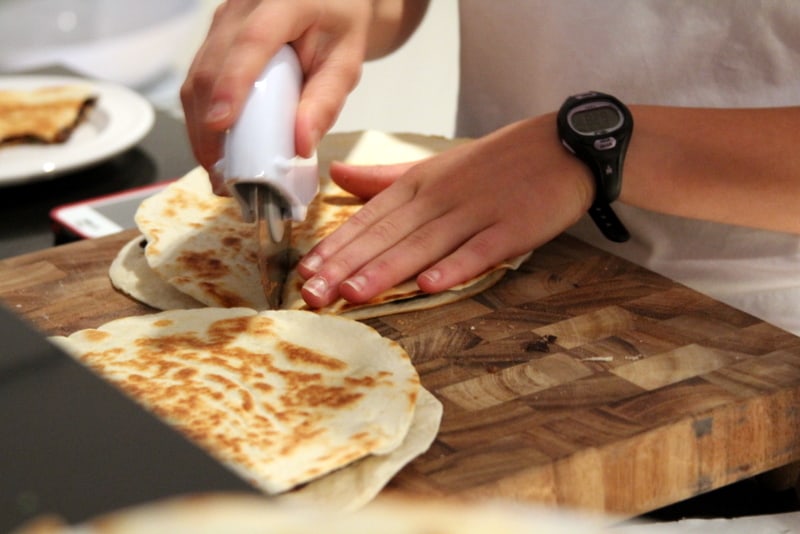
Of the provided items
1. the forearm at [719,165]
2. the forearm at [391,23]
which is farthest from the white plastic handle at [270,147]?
the forearm at [391,23]

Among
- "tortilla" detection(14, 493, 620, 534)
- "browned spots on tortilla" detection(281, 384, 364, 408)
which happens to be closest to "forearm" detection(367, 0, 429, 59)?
"browned spots on tortilla" detection(281, 384, 364, 408)

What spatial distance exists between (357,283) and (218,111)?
0.77 feet

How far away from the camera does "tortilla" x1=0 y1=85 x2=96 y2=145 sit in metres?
1.92

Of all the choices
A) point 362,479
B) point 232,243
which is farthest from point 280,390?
point 232,243

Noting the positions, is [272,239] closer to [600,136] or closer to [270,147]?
[270,147]

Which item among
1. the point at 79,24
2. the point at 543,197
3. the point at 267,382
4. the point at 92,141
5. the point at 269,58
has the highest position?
the point at 269,58

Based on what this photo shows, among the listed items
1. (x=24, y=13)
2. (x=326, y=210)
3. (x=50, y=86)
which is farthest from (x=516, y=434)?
(x=24, y=13)

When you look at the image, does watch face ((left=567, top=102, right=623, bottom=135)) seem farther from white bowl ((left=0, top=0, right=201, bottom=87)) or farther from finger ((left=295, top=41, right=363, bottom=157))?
white bowl ((left=0, top=0, right=201, bottom=87))

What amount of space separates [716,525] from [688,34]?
60cm

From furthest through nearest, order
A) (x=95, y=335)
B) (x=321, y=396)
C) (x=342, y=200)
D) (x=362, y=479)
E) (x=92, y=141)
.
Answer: (x=92, y=141) < (x=342, y=200) < (x=95, y=335) < (x=321, y=396) < (x=362, y=479)

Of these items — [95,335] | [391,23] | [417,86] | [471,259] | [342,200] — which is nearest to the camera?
[95,335]

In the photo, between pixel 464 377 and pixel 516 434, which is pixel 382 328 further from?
pixel 516 434

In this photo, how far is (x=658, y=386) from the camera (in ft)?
3.52

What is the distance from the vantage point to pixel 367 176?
1.46m
